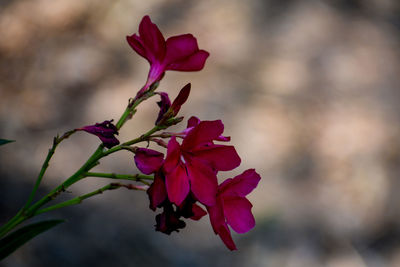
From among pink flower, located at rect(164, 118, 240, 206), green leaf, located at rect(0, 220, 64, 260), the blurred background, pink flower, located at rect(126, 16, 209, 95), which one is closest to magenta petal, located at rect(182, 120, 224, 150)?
pink flower, located at rect(164, 118, 240, 206)

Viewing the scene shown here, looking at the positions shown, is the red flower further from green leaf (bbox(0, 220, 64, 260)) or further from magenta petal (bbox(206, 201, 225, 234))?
green leaf (bbox(0, 220, 64, 260))

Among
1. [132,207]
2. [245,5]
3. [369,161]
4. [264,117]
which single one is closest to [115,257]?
[132,207]

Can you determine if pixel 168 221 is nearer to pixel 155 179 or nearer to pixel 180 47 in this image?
pixel 155 179

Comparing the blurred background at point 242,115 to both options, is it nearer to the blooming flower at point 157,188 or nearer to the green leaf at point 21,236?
the green leaf at point 21,236

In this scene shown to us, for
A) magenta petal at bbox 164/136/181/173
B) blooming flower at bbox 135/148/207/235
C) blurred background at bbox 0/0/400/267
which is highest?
blurred background at bbox 0/0/400/267

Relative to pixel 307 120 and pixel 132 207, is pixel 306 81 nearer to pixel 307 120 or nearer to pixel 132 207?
pixel 307 120

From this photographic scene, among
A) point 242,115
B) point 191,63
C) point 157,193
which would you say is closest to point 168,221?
point 157,193
